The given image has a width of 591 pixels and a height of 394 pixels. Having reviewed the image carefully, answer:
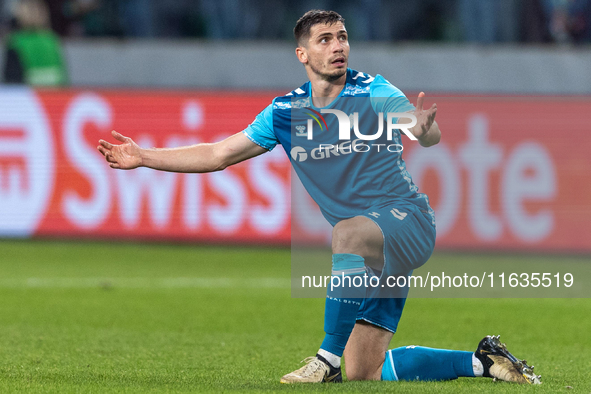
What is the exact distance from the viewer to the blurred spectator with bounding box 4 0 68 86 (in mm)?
14836

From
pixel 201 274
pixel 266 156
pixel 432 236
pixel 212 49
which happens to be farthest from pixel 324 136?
pixel 212 49

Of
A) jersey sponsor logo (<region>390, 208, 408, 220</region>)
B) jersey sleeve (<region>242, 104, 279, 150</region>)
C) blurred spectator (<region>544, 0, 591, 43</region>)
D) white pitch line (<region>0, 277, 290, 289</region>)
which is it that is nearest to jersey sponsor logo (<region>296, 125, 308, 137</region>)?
jersey sleeve (<region>242, 104, 279, 150</region>)

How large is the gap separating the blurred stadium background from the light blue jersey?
3.39ft

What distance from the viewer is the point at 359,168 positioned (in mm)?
5176

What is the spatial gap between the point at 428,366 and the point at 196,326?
2.93m

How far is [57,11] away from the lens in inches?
612

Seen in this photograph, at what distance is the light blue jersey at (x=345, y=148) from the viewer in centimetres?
515

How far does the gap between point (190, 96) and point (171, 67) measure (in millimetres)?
2355

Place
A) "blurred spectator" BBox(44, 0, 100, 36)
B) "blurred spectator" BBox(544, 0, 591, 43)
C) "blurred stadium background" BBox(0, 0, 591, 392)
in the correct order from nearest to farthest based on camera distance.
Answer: "blurred stadium background" BBox(0, 0, 591, 392) → "blurred spectator" BBox(44, 0, 100, 36) → "blurred spectator" BBox(544, 0, 591, 43)

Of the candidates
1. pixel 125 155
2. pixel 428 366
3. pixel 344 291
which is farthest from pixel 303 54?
pixel 428 366

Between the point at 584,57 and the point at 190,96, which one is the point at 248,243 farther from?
the point at 584,57

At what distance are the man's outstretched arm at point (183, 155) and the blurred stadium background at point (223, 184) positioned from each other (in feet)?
3.76

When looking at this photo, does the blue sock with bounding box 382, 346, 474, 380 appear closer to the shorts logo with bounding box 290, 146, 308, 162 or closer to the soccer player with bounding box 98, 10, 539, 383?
the soccer player with bounding box 98, 10, 539, 383

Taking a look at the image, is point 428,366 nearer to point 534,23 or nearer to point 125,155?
point 125,155
